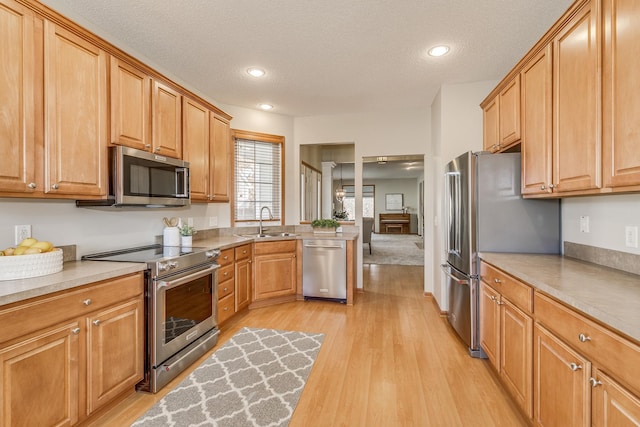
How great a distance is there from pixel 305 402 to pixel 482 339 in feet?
4.85

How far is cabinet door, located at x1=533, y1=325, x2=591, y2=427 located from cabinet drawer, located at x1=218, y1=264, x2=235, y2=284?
99.8 inches

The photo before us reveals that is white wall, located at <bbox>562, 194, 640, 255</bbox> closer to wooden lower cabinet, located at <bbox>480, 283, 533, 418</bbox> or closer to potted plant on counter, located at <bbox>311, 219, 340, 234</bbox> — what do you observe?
wooden lower cabinet, located at <bbox>480, 283, 533, 418</bbox>

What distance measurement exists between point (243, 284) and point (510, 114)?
3089 mm

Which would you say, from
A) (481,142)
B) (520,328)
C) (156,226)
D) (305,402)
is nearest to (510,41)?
(481,142)

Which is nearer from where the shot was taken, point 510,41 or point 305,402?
point 305,402

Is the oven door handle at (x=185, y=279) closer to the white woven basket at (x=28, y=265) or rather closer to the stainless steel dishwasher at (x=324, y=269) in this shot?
the white woven basket at (x=28, y=265)

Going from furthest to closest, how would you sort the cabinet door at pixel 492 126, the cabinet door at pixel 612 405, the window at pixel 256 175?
the window at pixel 256 175, the cabinet door at pixel 492 126, the cabinet door at pixel 612 405

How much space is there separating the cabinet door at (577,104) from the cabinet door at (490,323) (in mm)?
870

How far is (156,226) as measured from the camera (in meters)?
2.90

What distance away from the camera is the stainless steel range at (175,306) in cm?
199

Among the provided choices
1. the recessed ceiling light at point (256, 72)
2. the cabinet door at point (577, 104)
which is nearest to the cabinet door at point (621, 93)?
the cabinet door at point (577, 104)

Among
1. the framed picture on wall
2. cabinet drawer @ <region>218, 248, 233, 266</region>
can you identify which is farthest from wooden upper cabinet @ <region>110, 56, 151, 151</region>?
the framed picture on wall

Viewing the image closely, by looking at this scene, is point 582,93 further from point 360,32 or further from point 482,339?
point 482,339

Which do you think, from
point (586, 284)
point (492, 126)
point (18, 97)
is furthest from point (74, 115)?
point (492, 126)
